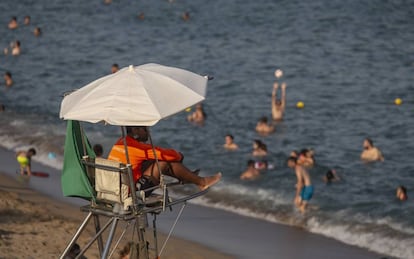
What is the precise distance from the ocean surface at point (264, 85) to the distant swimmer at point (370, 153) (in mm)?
268

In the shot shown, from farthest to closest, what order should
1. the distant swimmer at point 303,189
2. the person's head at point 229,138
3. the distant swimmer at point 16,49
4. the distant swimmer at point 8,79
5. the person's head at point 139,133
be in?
the distant swimmer at point 16,49 → the distant swimmer at point 8,79 → the person's head at point 229,138 → the distant swimmer at point 303,189 → the person's head at point 139,133

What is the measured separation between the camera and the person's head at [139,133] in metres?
9.97

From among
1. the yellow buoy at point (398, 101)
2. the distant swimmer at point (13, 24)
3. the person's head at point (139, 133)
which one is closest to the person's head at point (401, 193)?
the yellow buoy at point (398, 101)

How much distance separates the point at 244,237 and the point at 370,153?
22.0 feet

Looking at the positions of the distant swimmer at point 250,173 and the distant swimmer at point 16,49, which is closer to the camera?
the distant swimmer at point 250,173

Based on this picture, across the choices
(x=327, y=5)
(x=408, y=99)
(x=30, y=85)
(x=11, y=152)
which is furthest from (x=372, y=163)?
(x=327, y=5)

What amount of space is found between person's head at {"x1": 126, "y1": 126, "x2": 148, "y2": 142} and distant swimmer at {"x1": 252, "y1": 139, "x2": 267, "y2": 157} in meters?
13.5

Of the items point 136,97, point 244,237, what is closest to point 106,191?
point 136,97

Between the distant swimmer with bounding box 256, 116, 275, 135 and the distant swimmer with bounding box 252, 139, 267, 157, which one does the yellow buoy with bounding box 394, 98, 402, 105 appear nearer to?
the distant swimmer with bounding box 256, 116, 275, 135

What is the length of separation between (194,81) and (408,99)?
20.0 m

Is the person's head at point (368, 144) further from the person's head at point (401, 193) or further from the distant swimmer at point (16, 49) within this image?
the distant swimmer at point (16, 49)

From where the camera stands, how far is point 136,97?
9.38 meters

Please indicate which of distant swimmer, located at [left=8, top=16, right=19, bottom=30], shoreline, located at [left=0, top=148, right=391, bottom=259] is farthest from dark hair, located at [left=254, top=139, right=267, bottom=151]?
distant swimmer, located at [left=8, top=16, right=19, bottom=30]

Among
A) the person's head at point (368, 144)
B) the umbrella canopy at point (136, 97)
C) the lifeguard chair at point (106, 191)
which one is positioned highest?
the umbrella canopy at point (136, 97)
